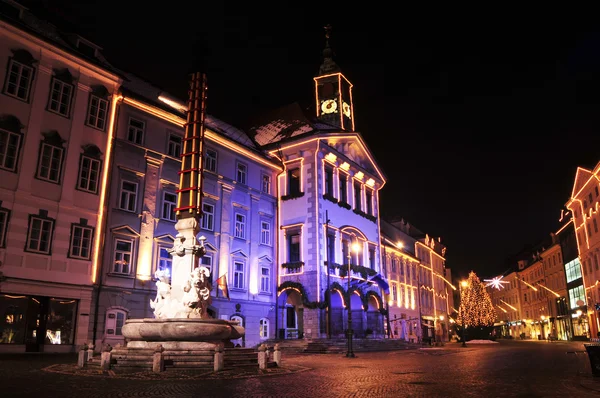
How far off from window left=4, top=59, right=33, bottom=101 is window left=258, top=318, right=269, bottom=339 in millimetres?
22207

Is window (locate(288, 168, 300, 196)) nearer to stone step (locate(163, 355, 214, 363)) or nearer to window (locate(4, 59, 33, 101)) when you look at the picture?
window (locate(4, 59, 33, 101))

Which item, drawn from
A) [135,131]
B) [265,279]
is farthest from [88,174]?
[265,279]

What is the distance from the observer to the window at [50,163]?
24.4 m

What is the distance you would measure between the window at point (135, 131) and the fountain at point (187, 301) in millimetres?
7509

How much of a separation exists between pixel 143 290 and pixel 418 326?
45.2 m

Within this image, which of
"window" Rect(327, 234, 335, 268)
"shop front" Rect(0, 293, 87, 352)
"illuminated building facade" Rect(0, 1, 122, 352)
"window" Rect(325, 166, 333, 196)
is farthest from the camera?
"window" Rect(325, 166, 333, 196)

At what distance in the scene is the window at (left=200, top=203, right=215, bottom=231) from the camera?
3356 centimetres

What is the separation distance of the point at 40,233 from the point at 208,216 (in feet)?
39.6

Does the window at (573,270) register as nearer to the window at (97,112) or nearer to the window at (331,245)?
the window at (331,245)

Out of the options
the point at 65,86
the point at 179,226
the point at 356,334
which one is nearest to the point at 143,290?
the point at 179,226

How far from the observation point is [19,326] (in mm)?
22531

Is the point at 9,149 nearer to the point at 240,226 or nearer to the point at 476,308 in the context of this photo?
the point at 240,226

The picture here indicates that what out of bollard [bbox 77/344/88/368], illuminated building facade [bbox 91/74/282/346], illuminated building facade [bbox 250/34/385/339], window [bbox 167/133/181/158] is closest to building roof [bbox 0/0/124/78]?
illuminated building facade [bbox 91/74/282/346]

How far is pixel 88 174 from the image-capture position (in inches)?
1040
